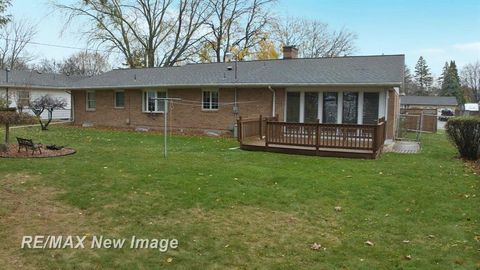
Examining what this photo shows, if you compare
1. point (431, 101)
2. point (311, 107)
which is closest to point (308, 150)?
point (311, 107)

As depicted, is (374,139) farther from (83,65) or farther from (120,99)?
(83,65)

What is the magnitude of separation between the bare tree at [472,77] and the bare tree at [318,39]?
1982 inches

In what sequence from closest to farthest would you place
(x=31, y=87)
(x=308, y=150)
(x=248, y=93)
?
(x=308, y=150)
(x=248, y=93)
(x=31, y=87)

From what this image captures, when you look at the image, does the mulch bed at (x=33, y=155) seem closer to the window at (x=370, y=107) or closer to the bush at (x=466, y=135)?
the window at (x=370, y=107)

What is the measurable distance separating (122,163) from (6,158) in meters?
3.05

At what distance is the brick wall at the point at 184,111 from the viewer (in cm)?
1856

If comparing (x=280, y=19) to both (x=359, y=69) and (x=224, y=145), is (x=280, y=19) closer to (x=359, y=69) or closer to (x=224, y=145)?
(x=359, y=69)

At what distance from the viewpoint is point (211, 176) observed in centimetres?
845

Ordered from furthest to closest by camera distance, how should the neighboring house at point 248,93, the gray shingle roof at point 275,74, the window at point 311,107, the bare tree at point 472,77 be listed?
the bare tree at point 472,77 < the window at point 311,107 < the gray shingle roof at point 275,74 < the neighboring house at point 248,93

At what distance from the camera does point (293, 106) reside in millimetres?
17641

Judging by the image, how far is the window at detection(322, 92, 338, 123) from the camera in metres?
16.7

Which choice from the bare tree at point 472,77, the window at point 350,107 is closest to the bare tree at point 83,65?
the window at point 350,107

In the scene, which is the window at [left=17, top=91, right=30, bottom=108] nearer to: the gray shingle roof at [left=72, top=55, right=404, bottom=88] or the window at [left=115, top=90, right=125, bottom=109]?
the gray shingle roof at [left=72, top=55, right=404, bottom=88]

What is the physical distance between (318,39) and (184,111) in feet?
95.1
